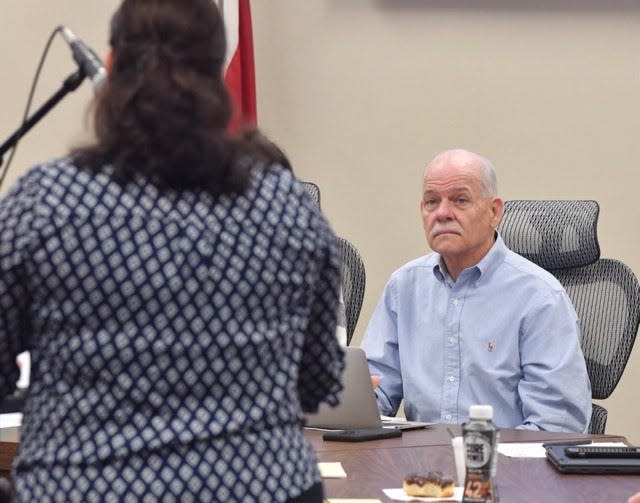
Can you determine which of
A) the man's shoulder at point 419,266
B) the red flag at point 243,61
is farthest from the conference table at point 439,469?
the red flag at point 243,61

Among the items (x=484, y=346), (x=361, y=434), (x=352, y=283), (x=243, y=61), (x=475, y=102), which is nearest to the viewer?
(x=361, y=434)

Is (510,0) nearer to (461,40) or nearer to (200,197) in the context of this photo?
(461,40)

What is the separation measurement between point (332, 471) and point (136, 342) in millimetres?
893

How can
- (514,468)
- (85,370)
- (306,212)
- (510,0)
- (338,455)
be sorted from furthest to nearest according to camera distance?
(510,0) < (338,455) < (514,468) < (306,212) < (85,370)

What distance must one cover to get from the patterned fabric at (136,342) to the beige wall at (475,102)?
3.14 meters

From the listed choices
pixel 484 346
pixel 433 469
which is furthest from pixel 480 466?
pixel 484 346

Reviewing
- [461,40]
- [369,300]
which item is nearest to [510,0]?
[461,40]

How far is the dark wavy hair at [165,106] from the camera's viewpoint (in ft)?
3.92

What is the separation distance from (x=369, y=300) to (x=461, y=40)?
1.08 metres

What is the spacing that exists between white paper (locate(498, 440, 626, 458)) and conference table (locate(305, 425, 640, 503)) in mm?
28

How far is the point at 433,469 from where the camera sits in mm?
2008

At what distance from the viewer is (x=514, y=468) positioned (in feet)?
6.63

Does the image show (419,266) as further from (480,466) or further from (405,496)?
(480,466)

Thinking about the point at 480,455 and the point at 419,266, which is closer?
the point at 480,455
